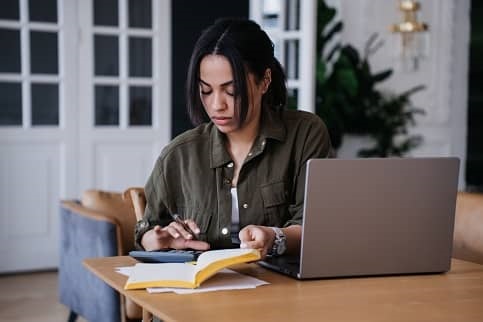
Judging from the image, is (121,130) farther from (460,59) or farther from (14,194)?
(460,59)

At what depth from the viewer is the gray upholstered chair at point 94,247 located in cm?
338

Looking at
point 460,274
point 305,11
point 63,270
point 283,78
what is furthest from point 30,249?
point 460,274

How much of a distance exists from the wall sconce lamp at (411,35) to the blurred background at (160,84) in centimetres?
1

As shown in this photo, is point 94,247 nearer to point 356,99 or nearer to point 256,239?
point 256,239

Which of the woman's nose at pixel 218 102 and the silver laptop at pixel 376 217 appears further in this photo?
the woman's nose at pixel 218 102

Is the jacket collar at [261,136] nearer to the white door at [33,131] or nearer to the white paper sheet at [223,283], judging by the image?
the white paper sheet at [223,283]

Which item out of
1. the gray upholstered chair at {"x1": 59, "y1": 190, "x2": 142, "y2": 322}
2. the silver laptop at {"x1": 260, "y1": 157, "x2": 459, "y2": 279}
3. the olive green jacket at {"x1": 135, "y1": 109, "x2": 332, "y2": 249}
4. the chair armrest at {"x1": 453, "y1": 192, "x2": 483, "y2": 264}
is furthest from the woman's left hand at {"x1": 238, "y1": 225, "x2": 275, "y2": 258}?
the gray upholstered chair at {"x1": 59, "y1": 190, "x2": 142, "y2": 322}

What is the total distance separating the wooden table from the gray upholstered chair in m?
1.38

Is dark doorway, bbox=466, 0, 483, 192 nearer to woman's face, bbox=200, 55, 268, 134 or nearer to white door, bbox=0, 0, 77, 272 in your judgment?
white door, bbox=0, 0, 77, 272

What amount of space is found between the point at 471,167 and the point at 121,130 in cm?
321

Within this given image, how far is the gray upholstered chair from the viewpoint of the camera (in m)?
3.38

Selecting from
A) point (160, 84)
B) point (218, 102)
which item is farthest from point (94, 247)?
point (160, 84)

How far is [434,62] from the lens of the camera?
703 centimetres

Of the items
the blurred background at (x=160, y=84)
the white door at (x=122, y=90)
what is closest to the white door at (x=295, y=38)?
the blurred background at (x=160, y=84)
